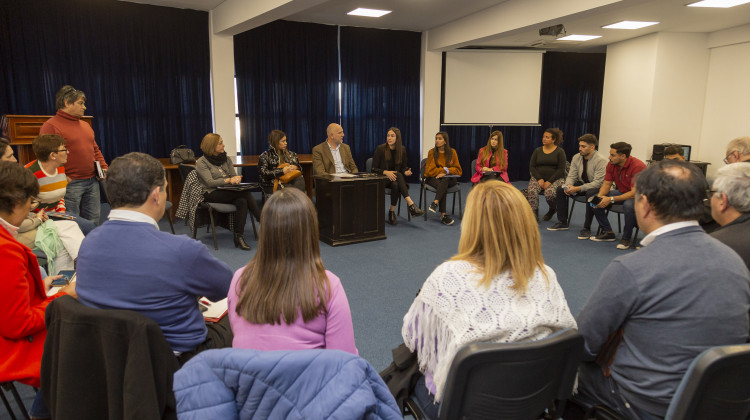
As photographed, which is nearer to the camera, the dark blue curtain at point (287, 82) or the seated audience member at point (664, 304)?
the seated audience member at point (664, 304)

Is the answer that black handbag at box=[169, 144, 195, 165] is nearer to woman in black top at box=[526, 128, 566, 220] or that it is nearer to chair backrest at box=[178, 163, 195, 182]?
chair backrest at box=[178, 163, 195, 182]

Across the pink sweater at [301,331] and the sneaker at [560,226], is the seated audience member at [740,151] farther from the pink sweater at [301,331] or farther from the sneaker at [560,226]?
the pink sweater at [301,331]

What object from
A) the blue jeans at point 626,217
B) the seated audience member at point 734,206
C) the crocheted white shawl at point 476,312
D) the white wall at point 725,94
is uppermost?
the white wall at point 725,94

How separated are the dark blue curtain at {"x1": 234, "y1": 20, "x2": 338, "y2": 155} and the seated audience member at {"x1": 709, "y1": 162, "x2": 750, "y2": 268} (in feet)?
→ 23.1

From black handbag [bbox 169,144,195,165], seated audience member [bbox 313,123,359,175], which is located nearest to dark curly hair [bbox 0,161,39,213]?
seated audience member [bbox 313,123,359,175]

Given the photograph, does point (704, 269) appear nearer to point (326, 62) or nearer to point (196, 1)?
point (196, 1)

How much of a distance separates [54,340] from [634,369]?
Result: 173 cm

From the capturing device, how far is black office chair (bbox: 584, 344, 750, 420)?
1.19 metres

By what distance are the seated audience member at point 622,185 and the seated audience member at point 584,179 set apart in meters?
0.14

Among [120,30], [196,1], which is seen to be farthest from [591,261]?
[120,30]

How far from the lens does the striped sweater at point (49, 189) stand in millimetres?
3311

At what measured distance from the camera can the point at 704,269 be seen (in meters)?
1.34

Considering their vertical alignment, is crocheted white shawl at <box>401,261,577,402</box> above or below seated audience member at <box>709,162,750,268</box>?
below

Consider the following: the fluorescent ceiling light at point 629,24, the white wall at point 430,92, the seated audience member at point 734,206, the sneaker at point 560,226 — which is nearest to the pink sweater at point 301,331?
the seated audience member at point 734,206
